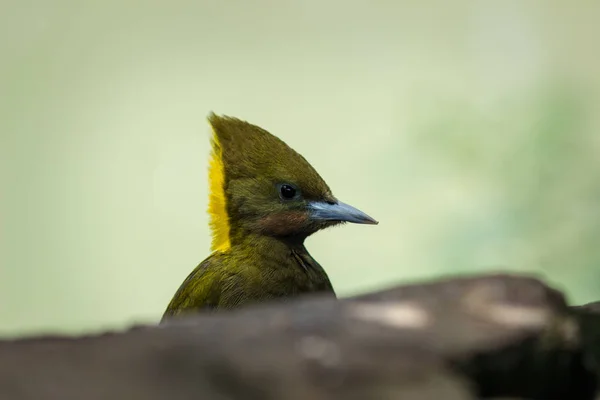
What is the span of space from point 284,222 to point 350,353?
1.78 m

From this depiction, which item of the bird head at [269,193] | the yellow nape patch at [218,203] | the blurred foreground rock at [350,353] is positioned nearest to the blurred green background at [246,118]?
the yellow nape patch at [218,203]

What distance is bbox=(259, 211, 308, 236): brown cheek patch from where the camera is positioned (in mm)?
3371

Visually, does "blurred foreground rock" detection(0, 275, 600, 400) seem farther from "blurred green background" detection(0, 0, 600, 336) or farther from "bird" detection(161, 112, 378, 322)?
"blurred green background" detection(0, 0, 600, 336)

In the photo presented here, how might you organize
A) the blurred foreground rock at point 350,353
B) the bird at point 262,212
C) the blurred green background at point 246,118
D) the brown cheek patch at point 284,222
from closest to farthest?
the blurred foreground rock at point 350,353 → the bird at point 262,212 → the brown cheek patch at point 284,222 → the blurred green background at point 246,118

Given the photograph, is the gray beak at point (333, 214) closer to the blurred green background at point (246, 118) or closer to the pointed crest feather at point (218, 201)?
the pointed crest feather at point (218, 201)

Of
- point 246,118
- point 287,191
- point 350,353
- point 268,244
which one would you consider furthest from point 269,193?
point 246,118

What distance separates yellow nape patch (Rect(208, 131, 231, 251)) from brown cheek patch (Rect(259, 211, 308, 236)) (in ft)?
0.57

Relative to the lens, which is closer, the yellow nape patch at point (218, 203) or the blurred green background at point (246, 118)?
the yellow nape patch at point (218, 203)

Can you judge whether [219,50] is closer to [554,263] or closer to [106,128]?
[106,128]

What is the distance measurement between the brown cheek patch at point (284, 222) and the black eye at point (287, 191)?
0.06 meters

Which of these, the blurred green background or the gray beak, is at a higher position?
the blurred green background

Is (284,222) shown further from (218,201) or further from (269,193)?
(218,201)

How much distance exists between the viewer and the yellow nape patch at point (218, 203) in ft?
11.4

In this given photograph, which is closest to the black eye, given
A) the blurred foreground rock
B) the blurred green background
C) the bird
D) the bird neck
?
the bird
